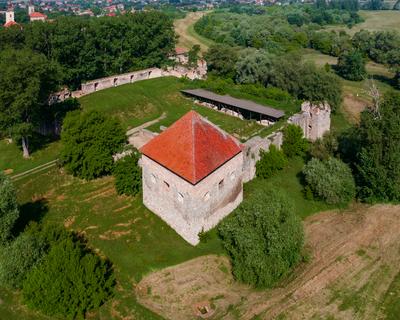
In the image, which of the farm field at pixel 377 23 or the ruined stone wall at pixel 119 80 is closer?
the ruined stone wall at pixel 119 80

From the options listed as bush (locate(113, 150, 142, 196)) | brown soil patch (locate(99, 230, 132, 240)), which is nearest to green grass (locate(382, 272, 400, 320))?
brown soil patch (locate(99, 230, 132, 240))

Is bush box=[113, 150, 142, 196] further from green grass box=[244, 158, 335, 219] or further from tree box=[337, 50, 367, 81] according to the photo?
tree box=[337, 50, 367, 81]

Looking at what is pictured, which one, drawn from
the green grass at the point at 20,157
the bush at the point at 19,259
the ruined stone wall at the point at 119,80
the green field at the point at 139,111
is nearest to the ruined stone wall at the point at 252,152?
the green field at the point at 139,111

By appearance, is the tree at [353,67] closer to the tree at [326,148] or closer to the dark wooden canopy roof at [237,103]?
the dark wooden canopy roof at [237,103]

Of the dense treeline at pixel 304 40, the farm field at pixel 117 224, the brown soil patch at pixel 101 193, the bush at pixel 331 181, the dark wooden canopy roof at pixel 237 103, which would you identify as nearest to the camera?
the farm field at pixel 117 224

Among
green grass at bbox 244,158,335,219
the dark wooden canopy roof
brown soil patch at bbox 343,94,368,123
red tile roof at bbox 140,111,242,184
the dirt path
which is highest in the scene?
red tile roof at bbox 140,111,242,184
